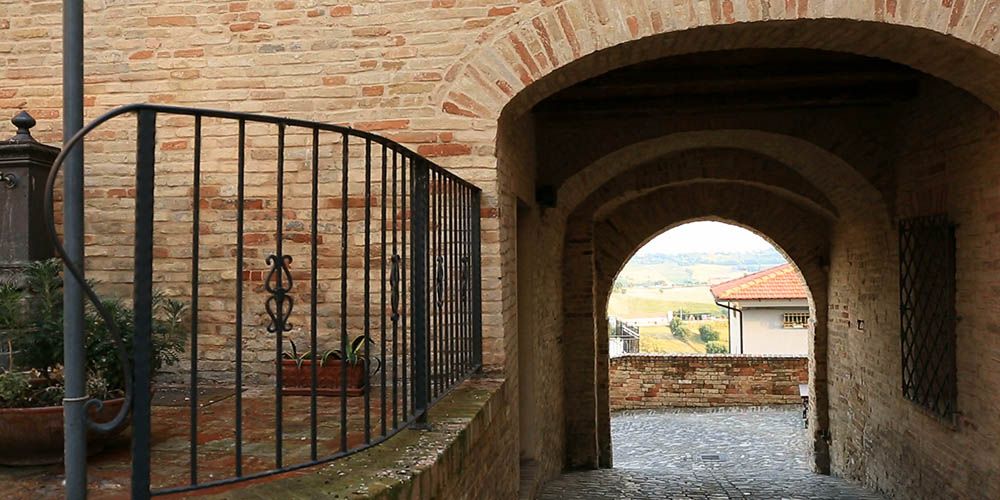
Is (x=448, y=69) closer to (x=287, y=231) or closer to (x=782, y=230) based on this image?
(x=287, y=231)

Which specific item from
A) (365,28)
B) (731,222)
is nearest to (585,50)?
(365,28)

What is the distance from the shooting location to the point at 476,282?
4113 mm

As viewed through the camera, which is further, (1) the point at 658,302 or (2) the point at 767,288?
(1) the point at 658,302

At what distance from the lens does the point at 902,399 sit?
6.48 m

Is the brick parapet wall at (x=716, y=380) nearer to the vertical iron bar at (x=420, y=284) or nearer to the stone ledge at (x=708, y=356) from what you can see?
the stone ledge at (x=708, y=356)

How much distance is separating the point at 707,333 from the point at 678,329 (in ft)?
9.62

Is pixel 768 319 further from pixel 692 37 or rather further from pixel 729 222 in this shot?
pixel 692 37

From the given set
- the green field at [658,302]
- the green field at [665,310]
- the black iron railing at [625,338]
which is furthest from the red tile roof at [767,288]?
the green field at [658,302]

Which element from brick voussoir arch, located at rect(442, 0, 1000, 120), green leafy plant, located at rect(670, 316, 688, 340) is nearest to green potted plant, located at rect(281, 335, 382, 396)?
brick voussoir arch, located at rect(442, 0, 1000, 120)

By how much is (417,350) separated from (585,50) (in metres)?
2.09

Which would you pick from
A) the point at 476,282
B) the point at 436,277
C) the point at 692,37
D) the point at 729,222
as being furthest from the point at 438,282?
the point at 729,222

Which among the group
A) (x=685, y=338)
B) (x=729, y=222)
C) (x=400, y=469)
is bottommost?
(x=685, y=338)

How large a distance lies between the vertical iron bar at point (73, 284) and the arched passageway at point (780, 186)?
2.39 metres

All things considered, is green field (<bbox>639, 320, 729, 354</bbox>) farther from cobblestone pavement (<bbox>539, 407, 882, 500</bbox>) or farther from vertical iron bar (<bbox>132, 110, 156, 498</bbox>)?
vertical iron bar (<bbox>132, 110, 156, 498</bbox>)
